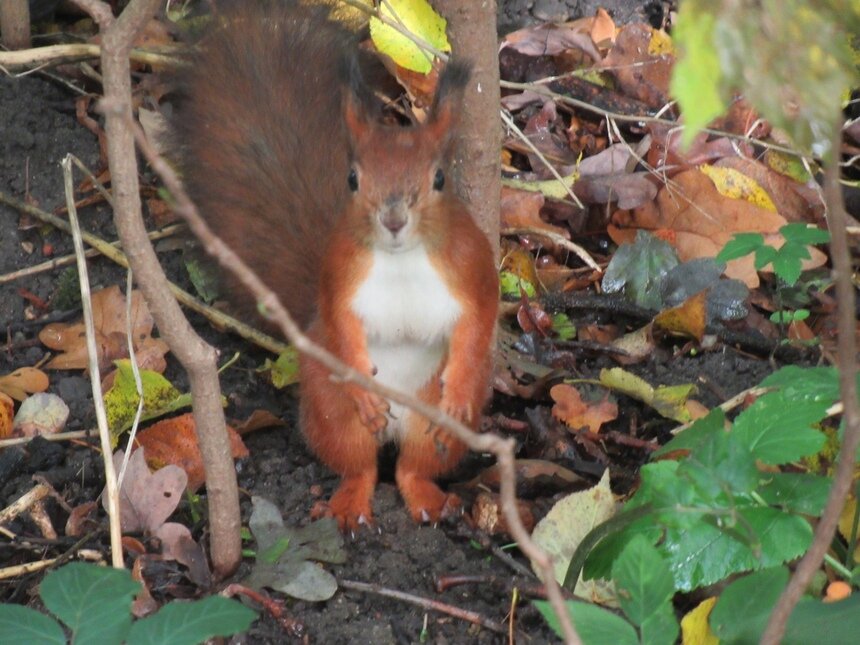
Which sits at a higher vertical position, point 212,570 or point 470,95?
point 470,95

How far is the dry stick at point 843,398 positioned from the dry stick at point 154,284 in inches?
25.6

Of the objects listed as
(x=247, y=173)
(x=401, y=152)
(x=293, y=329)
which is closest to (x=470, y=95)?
(x=401, y=152)

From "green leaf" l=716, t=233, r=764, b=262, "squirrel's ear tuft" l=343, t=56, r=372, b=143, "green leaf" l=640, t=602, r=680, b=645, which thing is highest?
"squirrel's ear tuft" l=343, t=56, r=372, b=143

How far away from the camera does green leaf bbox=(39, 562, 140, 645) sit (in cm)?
111

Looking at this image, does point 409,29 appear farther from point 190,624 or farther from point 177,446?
point 190,624

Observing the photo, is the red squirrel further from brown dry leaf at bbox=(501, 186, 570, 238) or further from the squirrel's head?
brown dry leaf at bbox=(501, 186, 570, 238)

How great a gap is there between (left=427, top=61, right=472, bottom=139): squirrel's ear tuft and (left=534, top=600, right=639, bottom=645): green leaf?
2.64ft

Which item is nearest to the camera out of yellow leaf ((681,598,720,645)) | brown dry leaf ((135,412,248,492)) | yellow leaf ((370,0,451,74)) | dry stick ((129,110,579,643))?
dry stick ((129,110,579,643))

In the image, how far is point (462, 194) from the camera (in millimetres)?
2041

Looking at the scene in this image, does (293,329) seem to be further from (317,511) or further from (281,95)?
(281,95)

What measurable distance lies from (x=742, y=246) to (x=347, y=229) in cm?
65

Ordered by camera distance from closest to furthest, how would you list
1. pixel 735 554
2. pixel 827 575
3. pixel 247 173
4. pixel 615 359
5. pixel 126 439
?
pixel 735 554 < pixel 827 575 < pixel 126 439 < pixel 247 173 < pixel 615 359

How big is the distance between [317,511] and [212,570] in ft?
0.77

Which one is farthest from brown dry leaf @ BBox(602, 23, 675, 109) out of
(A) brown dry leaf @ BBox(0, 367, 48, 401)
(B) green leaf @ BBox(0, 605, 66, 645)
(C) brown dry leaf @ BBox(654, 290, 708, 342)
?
(B) green leaf @ BBox(0, 605, 66, 645)
